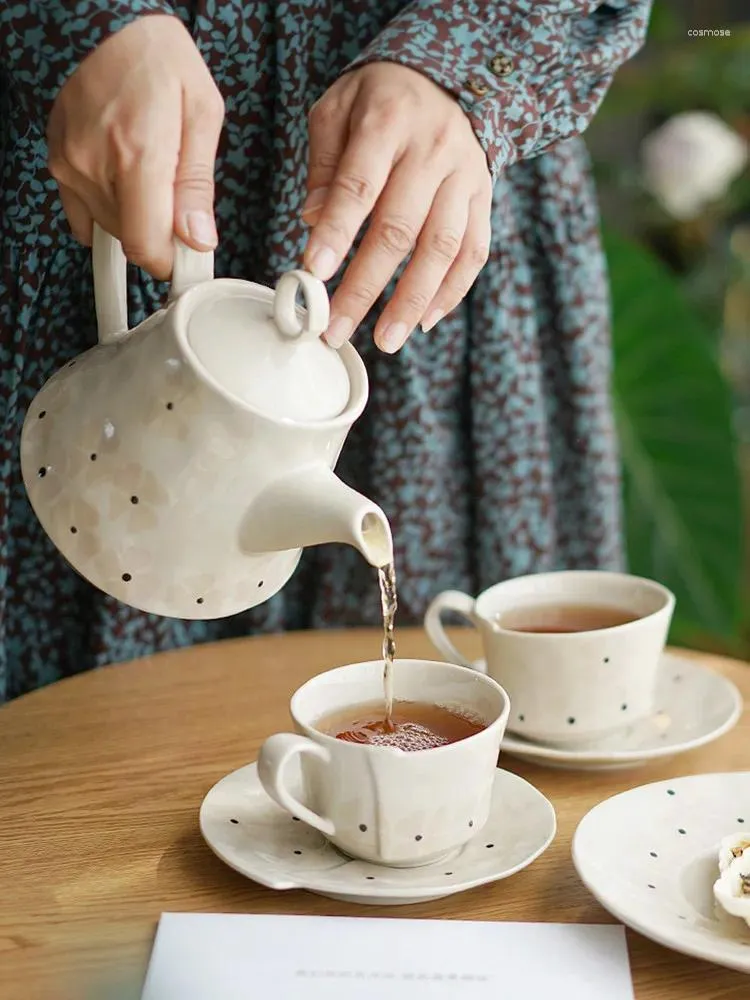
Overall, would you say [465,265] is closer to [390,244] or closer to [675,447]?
[390,244]

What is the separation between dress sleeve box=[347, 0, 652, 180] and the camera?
0.90 meters

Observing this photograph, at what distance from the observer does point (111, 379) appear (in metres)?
0.72

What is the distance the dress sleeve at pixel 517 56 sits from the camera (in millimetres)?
904

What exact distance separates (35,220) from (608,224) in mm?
1788

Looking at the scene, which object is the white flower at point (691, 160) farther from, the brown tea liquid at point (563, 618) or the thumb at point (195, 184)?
the thumb at point (195, 184)

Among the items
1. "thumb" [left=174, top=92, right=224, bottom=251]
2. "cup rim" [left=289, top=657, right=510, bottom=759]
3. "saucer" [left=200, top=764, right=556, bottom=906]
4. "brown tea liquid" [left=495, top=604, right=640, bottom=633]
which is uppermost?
"thumb" [left=174, top=92, right=224, bottom=251]

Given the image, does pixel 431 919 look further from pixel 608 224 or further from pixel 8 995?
pixel 608 224

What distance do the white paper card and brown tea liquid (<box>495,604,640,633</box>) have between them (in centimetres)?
31

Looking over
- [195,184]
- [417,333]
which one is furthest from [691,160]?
[195,184]

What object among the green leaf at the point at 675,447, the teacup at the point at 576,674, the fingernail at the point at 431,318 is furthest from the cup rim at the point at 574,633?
the green leaf at the point at 675,447

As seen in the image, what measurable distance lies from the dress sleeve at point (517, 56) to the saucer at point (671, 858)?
0.46 meters

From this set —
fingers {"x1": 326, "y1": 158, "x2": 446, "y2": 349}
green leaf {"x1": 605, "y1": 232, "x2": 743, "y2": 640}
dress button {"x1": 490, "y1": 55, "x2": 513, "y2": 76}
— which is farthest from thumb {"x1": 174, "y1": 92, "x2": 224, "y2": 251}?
green leaf {"x1": 605, "y1": 232, "x2": 743, "y2": 640}

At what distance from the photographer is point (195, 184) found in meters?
0.70

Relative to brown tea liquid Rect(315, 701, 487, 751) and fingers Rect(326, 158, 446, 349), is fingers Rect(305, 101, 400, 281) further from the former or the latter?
brown tea liquid Rect(315, 701, 487, 751)
